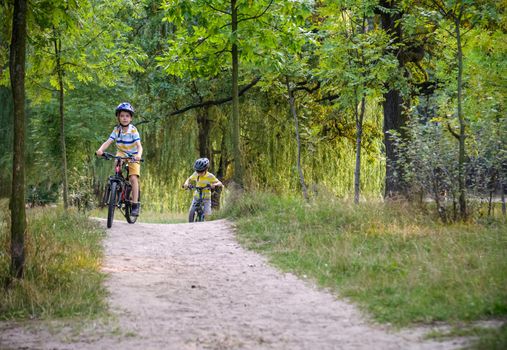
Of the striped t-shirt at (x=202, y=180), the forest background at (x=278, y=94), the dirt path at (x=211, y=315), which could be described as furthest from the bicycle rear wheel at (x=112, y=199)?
the striped t-shirt at (x=202, y=180)

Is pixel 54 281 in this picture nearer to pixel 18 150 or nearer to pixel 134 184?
pixel 18 150

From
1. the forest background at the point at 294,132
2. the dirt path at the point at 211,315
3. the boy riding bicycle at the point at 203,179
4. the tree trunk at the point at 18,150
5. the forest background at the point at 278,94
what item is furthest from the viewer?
the boy riding bicycle at the point at 203,179

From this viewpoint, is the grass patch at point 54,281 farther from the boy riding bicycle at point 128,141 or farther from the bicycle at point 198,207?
the bicycle at point 198,207

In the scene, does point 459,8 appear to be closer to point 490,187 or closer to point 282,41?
point 490,187

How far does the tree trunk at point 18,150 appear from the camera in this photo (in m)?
6.77

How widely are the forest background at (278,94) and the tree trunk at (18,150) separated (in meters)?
0.81

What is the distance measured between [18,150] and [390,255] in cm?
453

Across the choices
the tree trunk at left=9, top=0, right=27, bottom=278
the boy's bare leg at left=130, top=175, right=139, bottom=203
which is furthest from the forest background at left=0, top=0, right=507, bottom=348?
the boy's bare leg at left=130, top=175, right=139, bottom=203

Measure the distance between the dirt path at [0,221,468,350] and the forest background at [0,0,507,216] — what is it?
10.8 feet

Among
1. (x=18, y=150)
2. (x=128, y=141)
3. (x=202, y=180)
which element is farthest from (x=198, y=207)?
(x=18, y=150)

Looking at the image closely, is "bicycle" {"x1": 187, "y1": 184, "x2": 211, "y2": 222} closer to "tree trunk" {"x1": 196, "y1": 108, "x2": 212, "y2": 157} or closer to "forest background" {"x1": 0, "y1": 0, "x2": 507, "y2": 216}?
"forest background" {"x1": 0, "y1": 0, "x2": 507, "y2": 216}

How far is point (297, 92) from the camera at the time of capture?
21141 millimetres

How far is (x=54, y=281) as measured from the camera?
6801 millimetres

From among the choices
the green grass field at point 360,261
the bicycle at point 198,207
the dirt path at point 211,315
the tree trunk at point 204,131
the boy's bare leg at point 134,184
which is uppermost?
the tree trunk at point 204,131
